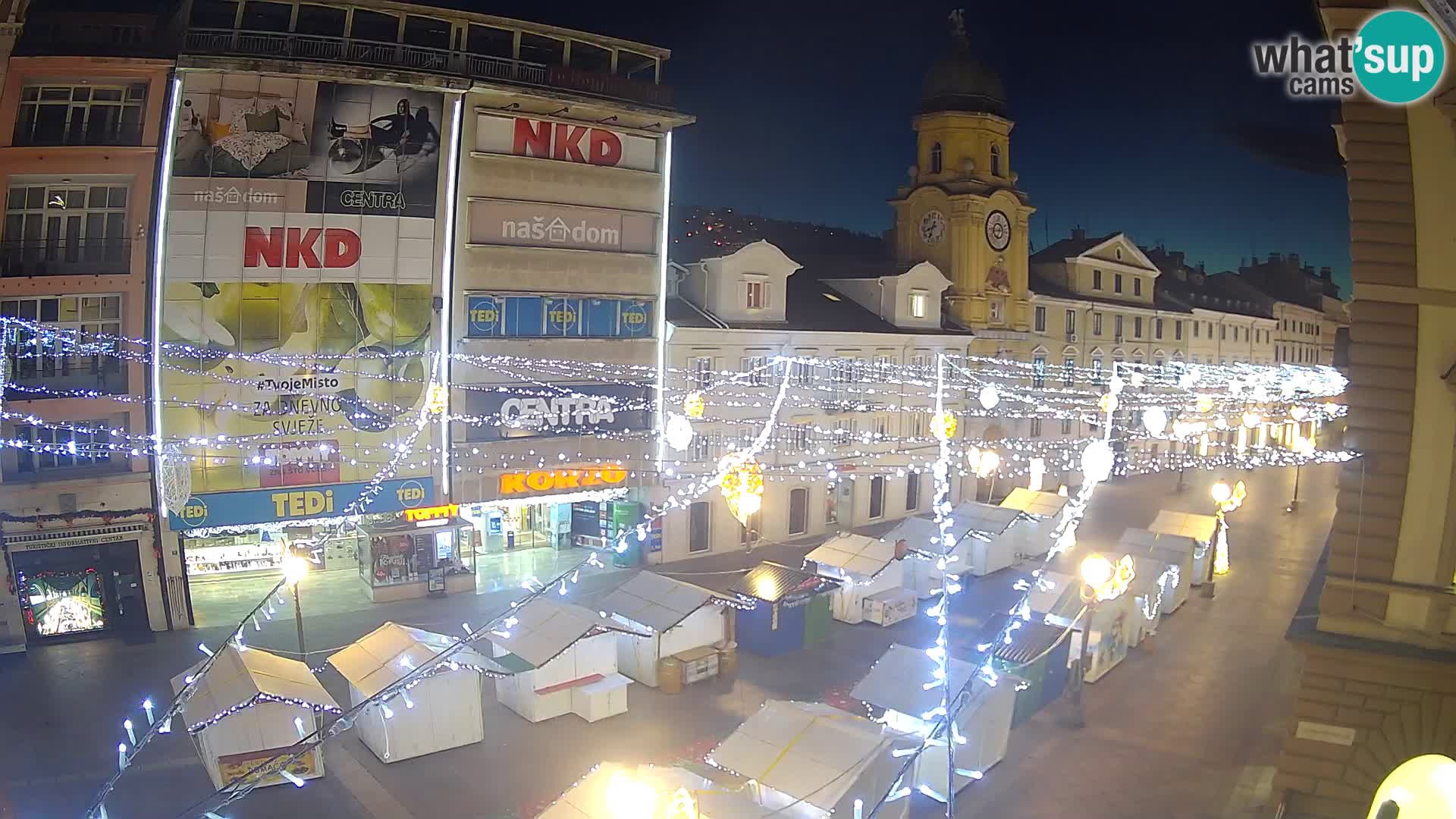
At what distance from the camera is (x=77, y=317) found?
21.0 metres

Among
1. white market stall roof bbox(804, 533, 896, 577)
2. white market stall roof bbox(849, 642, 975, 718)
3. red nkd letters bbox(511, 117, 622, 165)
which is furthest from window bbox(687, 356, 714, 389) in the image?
white market stall roof bbox(849, 642, 975, 718)

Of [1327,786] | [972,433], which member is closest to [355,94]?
[1327,786]

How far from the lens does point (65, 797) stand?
1434cm

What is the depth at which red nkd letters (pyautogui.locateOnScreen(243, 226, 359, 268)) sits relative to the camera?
22.1 metres

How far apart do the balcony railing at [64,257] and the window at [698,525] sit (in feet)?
49.6

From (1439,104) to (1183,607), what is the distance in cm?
1724

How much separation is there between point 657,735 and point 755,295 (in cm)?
1613

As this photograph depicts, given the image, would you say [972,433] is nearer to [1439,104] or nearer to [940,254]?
[940,254]

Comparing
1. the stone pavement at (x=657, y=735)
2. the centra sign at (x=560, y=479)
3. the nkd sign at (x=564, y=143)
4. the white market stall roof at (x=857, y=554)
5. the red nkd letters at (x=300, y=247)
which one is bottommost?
the stone pavement at (x=657, y=735)

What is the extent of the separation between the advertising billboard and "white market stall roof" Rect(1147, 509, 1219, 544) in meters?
19.0

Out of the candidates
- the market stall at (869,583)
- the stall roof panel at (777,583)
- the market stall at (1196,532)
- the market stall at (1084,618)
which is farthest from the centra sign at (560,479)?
the market stall at (1196,532)

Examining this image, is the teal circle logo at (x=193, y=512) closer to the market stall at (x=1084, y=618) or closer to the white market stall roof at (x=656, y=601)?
the white market stall roof at (x=656, y=601)

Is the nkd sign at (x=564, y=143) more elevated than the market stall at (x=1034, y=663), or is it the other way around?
the nkd sign at (x=564, y=143)

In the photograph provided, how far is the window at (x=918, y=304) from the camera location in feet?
114
